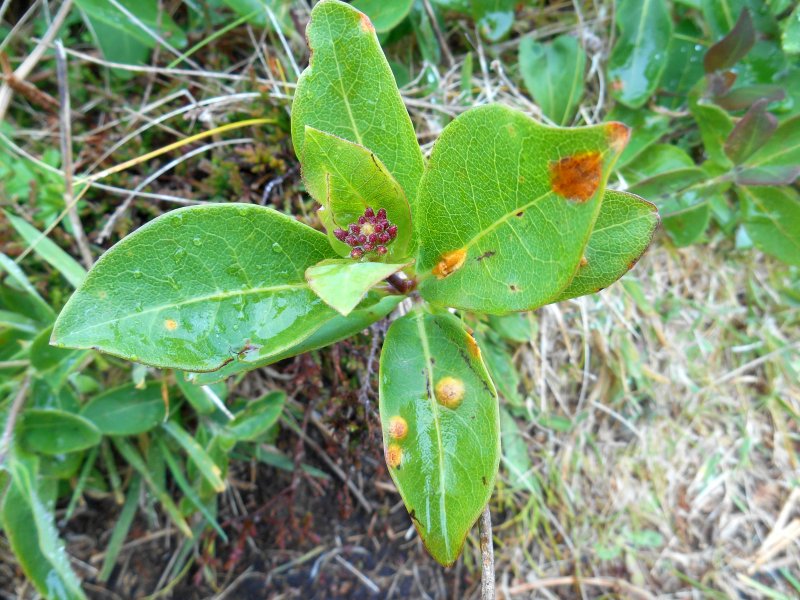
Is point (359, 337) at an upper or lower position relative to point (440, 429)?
lower

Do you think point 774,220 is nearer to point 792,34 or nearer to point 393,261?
point 792,34

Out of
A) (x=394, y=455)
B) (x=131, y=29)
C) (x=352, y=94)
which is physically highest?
(x=131, y=29)

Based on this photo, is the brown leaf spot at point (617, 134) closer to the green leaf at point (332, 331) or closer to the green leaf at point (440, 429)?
the green leaf at point (440, 429)

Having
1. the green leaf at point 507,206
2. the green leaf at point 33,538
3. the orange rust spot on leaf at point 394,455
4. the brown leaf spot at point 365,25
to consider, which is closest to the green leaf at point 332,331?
the green leaf at point 507,206

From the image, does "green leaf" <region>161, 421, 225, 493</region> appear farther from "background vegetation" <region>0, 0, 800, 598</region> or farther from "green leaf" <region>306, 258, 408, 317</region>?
"green leaf" <region>306, 258, 408, 317</region>

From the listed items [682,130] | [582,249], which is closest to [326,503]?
[582,249]

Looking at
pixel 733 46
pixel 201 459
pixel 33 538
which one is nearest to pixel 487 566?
pixel 201 459
